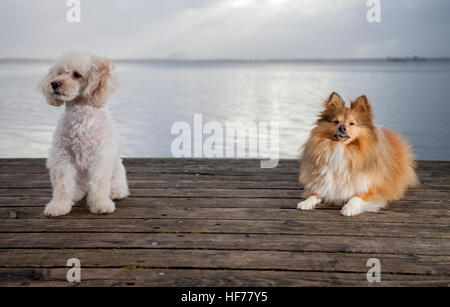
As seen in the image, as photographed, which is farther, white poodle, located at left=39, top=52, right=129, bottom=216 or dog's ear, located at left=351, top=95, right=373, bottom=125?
dog's ear, located at left=351, top=95, right=373, bottom=125

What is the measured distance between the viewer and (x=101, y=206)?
266cm

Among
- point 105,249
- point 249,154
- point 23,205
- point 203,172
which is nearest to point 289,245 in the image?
point 105,249

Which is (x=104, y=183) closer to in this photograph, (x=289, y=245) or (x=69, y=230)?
(x=69, y=230)

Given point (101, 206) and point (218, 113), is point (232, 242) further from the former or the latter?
point (218, 113)

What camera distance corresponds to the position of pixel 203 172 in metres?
3.79

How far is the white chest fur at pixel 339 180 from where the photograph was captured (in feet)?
9.15

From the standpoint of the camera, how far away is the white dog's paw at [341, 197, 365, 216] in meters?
2.68

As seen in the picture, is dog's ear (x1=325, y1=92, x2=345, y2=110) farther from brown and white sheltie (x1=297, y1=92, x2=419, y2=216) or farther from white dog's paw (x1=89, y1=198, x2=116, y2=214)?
white dog's paw (x1=89, y1=198, x2=116, y2=214)

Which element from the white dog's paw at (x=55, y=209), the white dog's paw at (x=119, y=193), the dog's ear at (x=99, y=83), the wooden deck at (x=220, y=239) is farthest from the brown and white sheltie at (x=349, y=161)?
the white dog's paw at (x=55, y=209)

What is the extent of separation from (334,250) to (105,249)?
4.33 feet

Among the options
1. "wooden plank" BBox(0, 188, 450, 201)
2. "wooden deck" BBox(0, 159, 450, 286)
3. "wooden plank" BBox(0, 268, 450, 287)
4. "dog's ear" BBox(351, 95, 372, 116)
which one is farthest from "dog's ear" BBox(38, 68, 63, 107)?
"dog's ear" BBox(351, 95, 372, 116)

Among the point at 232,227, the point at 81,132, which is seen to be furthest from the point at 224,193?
the point at 81,132

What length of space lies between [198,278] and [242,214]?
2.89 ft

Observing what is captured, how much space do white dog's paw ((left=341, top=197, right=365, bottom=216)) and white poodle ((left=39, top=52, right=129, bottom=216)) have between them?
168 centimetres
